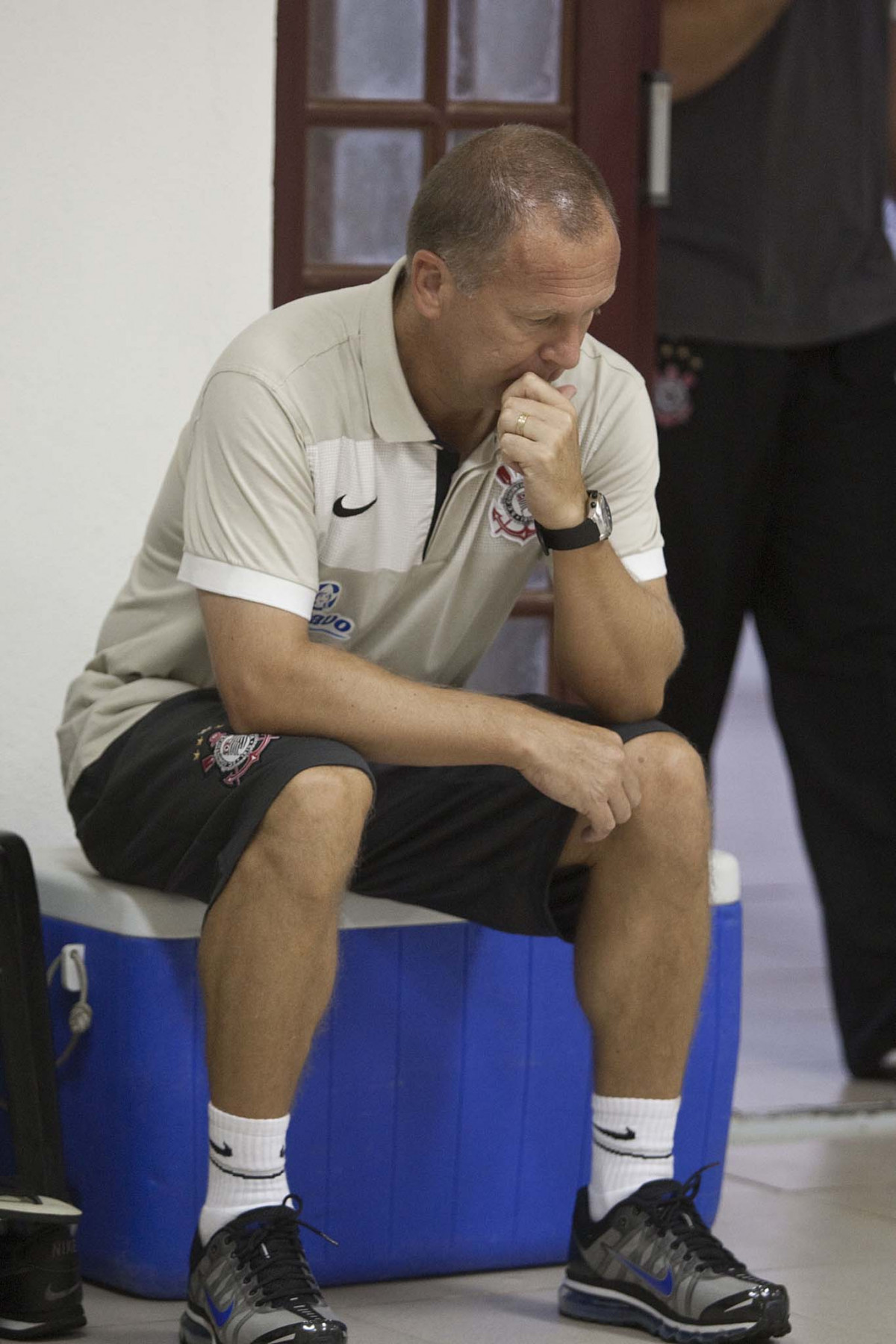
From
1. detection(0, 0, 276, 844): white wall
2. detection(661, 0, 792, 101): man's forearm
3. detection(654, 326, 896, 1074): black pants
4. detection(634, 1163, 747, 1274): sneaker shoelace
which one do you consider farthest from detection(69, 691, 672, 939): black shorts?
detection(661, 0, 792, 101): man's forearm

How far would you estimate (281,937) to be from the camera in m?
1.72

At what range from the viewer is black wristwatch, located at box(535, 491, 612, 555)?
1894mm

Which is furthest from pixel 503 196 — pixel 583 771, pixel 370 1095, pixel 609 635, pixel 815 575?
pixel 815 575

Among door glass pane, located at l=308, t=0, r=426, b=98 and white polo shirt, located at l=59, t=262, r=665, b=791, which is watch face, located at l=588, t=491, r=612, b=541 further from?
door glass pane, located at l=308, t=0, r=426, b=98

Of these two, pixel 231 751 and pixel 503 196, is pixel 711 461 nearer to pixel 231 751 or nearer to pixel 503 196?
pixel 503 196

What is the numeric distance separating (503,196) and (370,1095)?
861 mm

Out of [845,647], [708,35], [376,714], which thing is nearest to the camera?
[376,714]

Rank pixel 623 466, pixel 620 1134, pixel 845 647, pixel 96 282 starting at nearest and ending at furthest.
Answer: pixel 620 1134 < pixel 623 466 < pixel 96 282 < pixel 845 647

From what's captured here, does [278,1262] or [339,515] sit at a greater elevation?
[339,515]

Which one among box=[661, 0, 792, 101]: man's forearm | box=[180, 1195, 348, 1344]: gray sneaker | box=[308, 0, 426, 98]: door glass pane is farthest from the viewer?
box=[661, 0, 792, 101]: man's forearm

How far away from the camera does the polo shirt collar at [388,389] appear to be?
75.4 inches

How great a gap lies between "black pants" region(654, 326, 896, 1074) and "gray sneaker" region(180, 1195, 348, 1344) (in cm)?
135

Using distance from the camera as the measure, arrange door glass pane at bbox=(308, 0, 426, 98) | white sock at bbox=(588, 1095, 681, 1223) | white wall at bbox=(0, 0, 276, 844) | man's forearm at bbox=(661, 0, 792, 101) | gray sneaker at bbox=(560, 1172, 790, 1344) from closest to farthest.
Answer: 1. gray sneaker at bbox=(560, 1172, 790, 1344)
2. white sock at bbox=(588, 1095, 681, 1223)
3. white wall at bbox=(0, 0, 276, 844)
4. door glass pane at bbox=(308, 0, 426, 98)
5. man's forearm at bbox=(661, 0, 792, 101)

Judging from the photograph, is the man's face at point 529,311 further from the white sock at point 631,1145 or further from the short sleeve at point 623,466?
the white sock at point 631,1145
